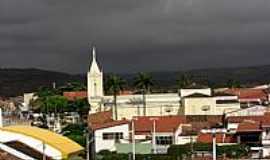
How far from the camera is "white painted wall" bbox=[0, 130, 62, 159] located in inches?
1671

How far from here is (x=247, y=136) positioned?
56.5 metres

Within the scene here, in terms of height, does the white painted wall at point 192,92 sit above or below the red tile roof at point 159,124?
above

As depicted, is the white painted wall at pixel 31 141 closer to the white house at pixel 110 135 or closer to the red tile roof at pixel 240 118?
the white house at pixel 110 135

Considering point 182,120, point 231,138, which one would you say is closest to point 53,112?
point 182,120

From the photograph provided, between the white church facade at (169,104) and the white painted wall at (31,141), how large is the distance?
39.5m

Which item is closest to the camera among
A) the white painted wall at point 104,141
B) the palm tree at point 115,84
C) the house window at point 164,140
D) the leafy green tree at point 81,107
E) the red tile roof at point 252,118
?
the red tile roof at point 252,118

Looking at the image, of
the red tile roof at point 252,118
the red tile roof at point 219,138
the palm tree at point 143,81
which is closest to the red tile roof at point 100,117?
the palm tree at point 143,81

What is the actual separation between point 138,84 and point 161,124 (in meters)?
24.8

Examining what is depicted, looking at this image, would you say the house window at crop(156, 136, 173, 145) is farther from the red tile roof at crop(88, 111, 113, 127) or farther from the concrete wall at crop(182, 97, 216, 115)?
the concrete wall at crop(182, 97, 216, 115)

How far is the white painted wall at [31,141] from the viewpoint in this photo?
42.4 metres

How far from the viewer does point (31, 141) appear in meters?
43.8

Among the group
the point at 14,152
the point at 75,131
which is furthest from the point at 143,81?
the point at 14,152

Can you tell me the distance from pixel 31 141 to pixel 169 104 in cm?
4236

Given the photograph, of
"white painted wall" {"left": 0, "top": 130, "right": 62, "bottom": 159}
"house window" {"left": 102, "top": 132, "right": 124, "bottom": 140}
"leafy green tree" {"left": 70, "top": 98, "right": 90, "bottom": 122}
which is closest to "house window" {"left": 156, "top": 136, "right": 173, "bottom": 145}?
"house window" {"left": 102, "top": 132, "right": 124, "bottom": 140}
